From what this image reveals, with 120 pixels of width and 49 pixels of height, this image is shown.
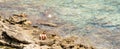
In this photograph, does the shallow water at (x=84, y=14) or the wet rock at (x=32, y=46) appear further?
the shallow water at (x=84, y=14)

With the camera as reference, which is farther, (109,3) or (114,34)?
(109,3)

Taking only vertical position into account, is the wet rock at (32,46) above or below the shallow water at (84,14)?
above

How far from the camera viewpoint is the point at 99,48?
22828 millimetres

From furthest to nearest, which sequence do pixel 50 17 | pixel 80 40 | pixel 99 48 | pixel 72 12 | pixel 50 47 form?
1. pixel 72 12
2. pixel 50 17
3. pixel 80 40
4. pixel 99 48
5. pixel 50 47

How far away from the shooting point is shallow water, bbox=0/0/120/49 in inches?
1017

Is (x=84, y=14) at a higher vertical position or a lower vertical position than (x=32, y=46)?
lower

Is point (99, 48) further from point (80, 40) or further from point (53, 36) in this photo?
point (53, 36)

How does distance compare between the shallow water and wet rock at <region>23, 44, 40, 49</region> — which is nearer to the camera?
wet rock at <region>23, 44, 40, 49</region>

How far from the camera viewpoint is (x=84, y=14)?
3441 cm

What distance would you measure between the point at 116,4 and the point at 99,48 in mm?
17707

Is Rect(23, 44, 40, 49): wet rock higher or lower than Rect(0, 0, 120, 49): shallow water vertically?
higher

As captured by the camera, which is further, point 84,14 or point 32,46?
point 84,14

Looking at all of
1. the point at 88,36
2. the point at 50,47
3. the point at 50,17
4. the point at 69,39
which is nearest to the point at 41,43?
the point at 50,47

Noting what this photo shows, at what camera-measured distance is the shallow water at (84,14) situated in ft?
84.7
